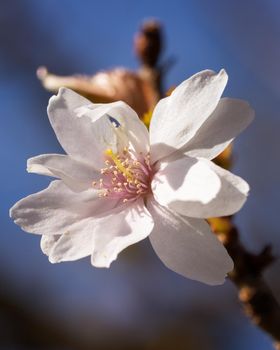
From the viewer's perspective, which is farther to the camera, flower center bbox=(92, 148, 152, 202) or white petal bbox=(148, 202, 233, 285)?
flower center bbox=(92, 148, 152, 202)

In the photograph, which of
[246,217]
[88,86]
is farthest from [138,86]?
[246,217]

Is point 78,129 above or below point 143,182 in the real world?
above

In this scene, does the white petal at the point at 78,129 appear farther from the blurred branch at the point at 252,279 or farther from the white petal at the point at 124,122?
the blurred branch at the point at 252,279

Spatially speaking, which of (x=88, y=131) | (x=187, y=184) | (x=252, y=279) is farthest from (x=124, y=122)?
(x=252, y=279)

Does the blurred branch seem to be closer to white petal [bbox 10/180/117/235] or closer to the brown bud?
white petal [bbox 10/180/117/235]

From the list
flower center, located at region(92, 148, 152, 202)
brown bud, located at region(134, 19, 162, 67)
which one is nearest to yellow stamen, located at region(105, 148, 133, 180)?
flower center, located at region(92, 148, 152, 202)

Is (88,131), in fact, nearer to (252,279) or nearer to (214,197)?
(214,197)
